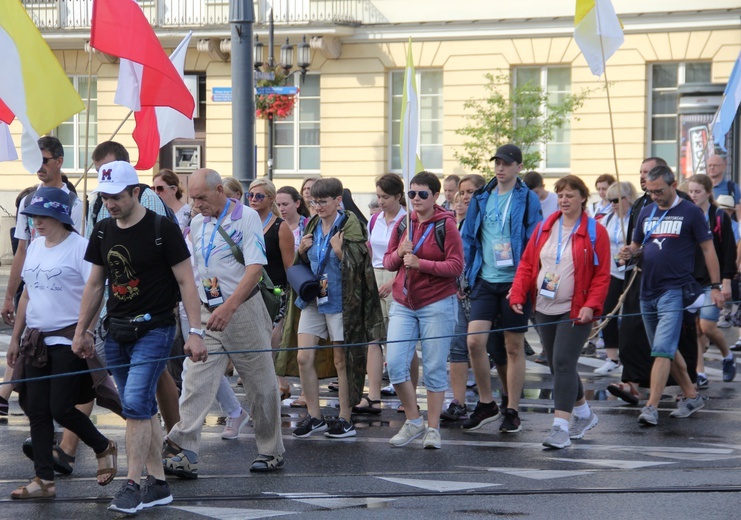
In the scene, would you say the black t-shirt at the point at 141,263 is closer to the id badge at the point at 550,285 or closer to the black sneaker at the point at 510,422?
the id badge at the point at 550,285

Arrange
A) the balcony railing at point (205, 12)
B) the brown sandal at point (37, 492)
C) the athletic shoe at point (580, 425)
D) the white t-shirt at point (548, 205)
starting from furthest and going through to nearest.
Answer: the balcony railing at point (205, 12)
the white t-shirt at point (548, 205)
the athletic shoe at point (580, 425)
the brown sandal at point (37, 492)

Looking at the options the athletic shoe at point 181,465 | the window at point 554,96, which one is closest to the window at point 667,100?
the window at point 554,96

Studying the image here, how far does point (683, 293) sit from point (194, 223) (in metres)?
3.73

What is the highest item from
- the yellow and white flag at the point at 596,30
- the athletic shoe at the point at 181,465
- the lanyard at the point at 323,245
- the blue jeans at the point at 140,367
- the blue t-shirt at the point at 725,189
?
the yellow and white flag at the point at 596,30

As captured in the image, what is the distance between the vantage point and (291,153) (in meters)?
29.9

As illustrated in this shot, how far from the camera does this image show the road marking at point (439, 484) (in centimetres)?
677

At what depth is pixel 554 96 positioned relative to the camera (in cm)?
2756

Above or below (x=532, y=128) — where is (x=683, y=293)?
below

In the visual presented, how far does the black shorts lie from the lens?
873 cm

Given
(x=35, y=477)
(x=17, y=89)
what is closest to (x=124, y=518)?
(x=35, y=477)

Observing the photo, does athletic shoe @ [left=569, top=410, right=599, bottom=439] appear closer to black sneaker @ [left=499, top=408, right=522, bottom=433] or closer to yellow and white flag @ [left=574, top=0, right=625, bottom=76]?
black sneaker @ [left=499, top=408, right=522, bottom=433]

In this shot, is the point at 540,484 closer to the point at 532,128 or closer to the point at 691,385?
the point at 691,385

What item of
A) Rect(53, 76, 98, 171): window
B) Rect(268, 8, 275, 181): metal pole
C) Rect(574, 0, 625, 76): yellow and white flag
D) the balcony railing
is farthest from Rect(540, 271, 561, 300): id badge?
Rect(53, 76, 98, 171): window

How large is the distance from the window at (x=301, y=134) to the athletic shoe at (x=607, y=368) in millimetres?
18396
